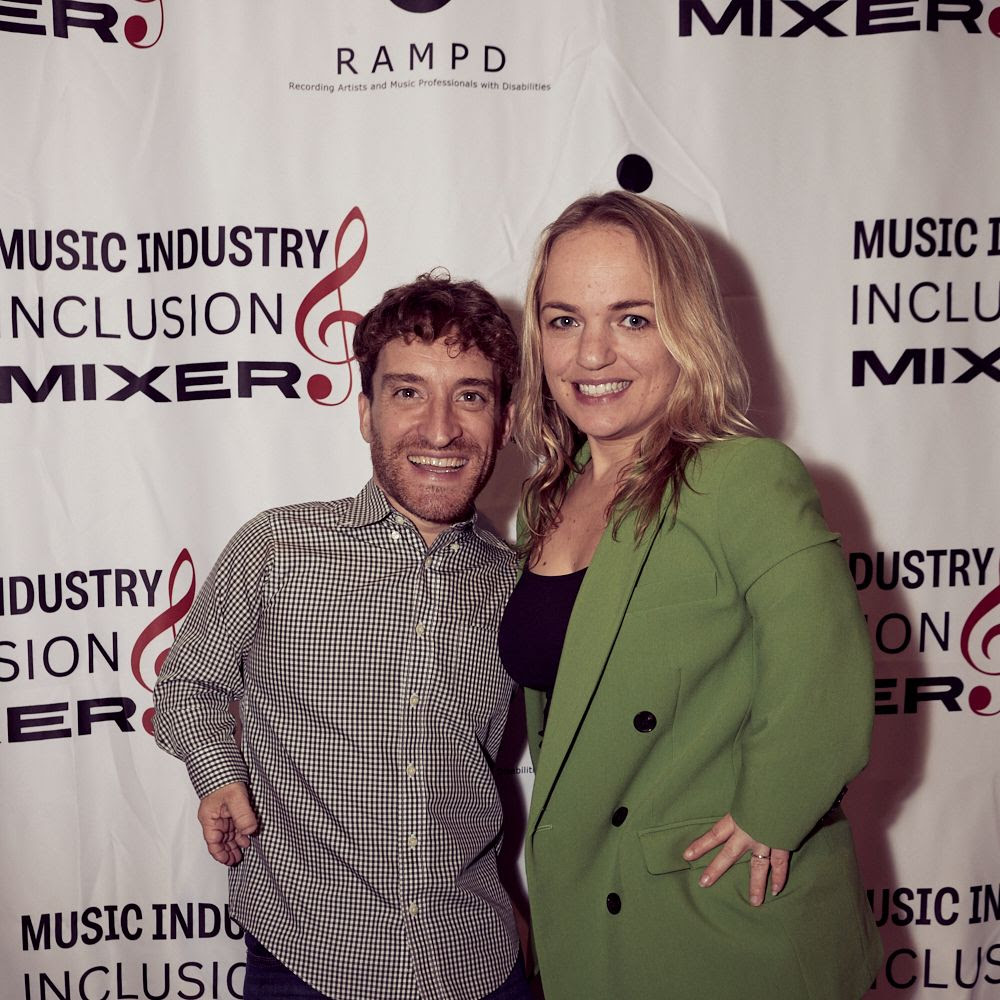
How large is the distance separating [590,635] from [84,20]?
71.4 inches

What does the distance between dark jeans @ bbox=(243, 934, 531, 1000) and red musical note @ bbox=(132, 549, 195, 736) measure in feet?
2.38

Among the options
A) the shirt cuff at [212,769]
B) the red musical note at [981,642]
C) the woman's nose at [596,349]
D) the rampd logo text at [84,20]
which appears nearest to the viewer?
the woman's nose at [596,349]

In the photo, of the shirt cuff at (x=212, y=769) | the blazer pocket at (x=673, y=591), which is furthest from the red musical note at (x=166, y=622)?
the blazer pocket at (x=673, y=591)

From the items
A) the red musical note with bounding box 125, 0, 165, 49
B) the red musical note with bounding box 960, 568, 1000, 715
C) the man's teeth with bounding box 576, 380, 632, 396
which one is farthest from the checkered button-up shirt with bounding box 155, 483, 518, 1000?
the red musical note with bounding box 960, 568, 1000, 715

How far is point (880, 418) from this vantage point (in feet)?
8.07

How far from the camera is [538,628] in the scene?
173 centimetres

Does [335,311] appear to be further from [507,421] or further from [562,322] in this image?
[562,322]

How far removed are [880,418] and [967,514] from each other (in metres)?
0.33

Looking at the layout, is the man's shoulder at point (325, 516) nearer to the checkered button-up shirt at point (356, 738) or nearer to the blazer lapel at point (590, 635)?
the checkered button-up shirt at point (356, 738)

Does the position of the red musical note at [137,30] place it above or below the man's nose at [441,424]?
above

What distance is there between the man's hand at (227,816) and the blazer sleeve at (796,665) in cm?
88

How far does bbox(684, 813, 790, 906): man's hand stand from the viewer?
4.95 ft

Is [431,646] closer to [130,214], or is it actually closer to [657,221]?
[657,221]

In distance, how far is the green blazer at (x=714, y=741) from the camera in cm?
144
